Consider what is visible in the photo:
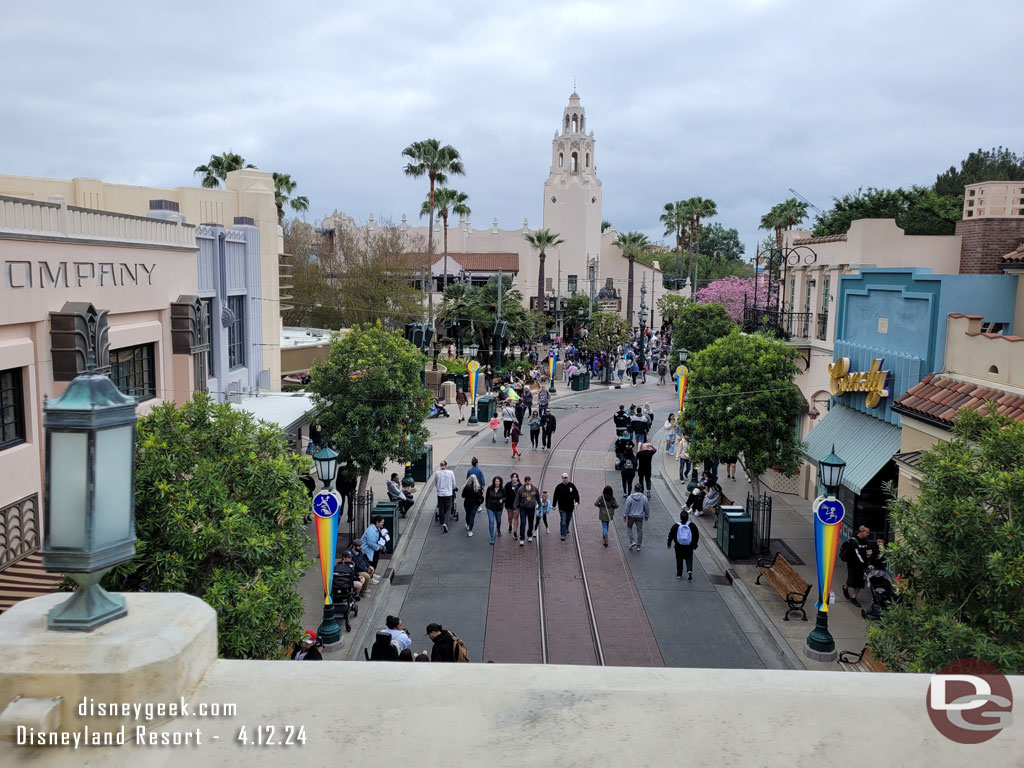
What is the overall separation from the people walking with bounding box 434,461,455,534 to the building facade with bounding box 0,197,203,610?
255 inches

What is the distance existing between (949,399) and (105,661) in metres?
13.1

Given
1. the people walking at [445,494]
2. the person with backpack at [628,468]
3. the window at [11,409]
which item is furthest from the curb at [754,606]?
the window at [11,409]

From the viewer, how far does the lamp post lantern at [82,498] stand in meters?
3.23

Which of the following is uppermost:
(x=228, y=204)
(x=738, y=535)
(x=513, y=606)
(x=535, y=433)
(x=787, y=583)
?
(x=228, y=204)

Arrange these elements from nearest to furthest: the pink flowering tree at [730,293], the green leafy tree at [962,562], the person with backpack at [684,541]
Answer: the green leafy tree at [962,562] < the person with backpack at [684,541] < the pink flowering tree at [730,293]

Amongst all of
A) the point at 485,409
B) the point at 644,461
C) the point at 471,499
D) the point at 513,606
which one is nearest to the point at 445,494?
the point at 471,499

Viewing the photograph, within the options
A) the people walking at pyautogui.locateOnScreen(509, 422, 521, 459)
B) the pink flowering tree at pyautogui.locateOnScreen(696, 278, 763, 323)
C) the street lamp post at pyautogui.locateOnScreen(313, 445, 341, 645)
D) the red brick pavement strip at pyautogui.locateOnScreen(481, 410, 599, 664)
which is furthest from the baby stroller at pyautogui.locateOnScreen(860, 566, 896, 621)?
the pink flowering tree at pyautogui.locateOnScreen(696, 278, 763, 323)

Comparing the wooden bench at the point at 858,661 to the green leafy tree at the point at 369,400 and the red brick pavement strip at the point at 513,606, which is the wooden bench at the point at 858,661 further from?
the green leafy tree at the point at 369,400

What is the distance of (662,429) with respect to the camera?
1356 inches

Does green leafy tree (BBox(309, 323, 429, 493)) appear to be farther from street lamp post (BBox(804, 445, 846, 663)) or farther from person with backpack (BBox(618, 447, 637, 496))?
street lamp post (BBox(804, 445, 846, 663))

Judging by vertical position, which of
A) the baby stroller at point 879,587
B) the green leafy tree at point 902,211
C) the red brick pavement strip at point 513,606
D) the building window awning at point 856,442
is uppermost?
the green leafy tree at point 902,211

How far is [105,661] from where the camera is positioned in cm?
304

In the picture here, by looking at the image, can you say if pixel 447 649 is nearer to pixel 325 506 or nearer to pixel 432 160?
pixel 325 506

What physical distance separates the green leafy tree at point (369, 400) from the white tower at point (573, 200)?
62988mm
